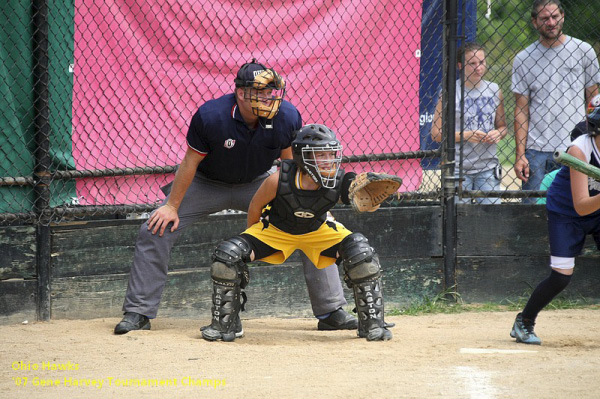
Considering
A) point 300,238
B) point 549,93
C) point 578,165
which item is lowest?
point 300,238

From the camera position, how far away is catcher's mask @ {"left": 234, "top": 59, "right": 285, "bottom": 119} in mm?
5297

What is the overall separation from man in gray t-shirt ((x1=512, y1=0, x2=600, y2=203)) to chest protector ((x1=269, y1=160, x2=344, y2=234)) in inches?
90.9

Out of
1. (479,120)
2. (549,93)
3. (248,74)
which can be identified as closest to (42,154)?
(248,74)

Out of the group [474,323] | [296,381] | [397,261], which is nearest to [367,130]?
[397,261]

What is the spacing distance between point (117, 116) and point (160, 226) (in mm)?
1045

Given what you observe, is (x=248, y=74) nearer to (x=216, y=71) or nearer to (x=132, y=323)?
(x=216, y=71)

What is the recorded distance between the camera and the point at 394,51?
6703 mm

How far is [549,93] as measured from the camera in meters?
6.82

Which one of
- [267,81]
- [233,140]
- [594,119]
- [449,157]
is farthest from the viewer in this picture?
[449,157]

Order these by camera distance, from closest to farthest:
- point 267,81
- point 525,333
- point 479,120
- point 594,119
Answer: point 594,119, point 525,333, point 267,81, point 479,120

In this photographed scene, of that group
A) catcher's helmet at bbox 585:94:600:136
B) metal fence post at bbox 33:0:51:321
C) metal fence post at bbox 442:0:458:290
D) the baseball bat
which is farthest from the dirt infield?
catcher's helmet at bbox 585:94:600:136

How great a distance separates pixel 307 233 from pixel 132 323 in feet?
4.39

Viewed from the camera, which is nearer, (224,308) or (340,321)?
(224,308)

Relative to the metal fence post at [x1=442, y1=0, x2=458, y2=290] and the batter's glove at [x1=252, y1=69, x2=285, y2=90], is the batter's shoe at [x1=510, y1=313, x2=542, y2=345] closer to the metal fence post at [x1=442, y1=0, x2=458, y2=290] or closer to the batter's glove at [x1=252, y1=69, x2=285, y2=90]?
the metal fence post at [x1=442, y1=0, x2=458, y2=290]
